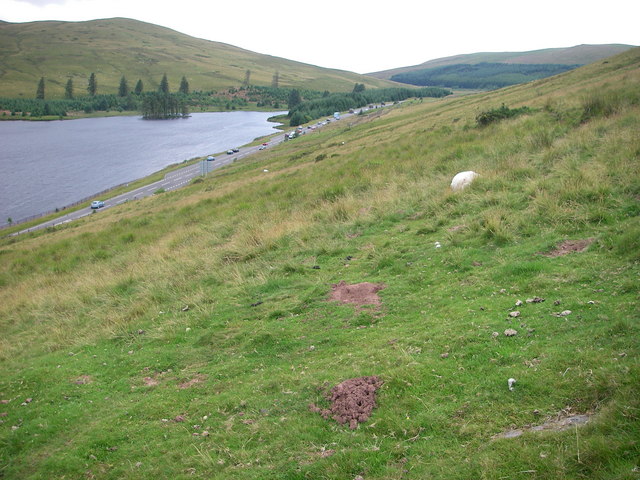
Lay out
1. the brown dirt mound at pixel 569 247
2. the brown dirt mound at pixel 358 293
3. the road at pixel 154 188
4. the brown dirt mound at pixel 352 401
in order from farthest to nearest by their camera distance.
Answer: the road at pixel 154 188
the brown dirt mound at pixel 358 293
the brown dirt mound at pixel 569 247
the brown dirt mound at pixel 352 401

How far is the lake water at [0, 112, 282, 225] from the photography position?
3054 inches

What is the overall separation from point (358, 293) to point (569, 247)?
14.3ft

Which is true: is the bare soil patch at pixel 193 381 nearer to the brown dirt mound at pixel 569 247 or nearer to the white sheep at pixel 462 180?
the brown dirt mound at pixel 569 247

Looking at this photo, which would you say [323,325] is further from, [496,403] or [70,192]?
[70,192]

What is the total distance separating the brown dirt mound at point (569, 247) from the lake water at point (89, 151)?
241 ft

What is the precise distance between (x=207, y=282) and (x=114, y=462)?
278 inches

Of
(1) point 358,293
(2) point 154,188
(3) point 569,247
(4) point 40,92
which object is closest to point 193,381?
(1) point 358,293

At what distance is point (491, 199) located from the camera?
1232cm

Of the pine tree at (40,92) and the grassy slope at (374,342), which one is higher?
the pine tree at (40,92)

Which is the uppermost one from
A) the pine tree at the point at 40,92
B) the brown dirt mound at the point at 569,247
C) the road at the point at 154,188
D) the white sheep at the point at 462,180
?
the pine tree at the point at 40,92

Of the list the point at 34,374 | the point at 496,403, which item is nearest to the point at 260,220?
the point at 34,374

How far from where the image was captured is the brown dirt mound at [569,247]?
8.52 meters

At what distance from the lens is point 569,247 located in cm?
873

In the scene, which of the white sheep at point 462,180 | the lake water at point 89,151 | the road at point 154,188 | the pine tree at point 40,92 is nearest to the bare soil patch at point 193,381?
the white sheep at point 462,180
